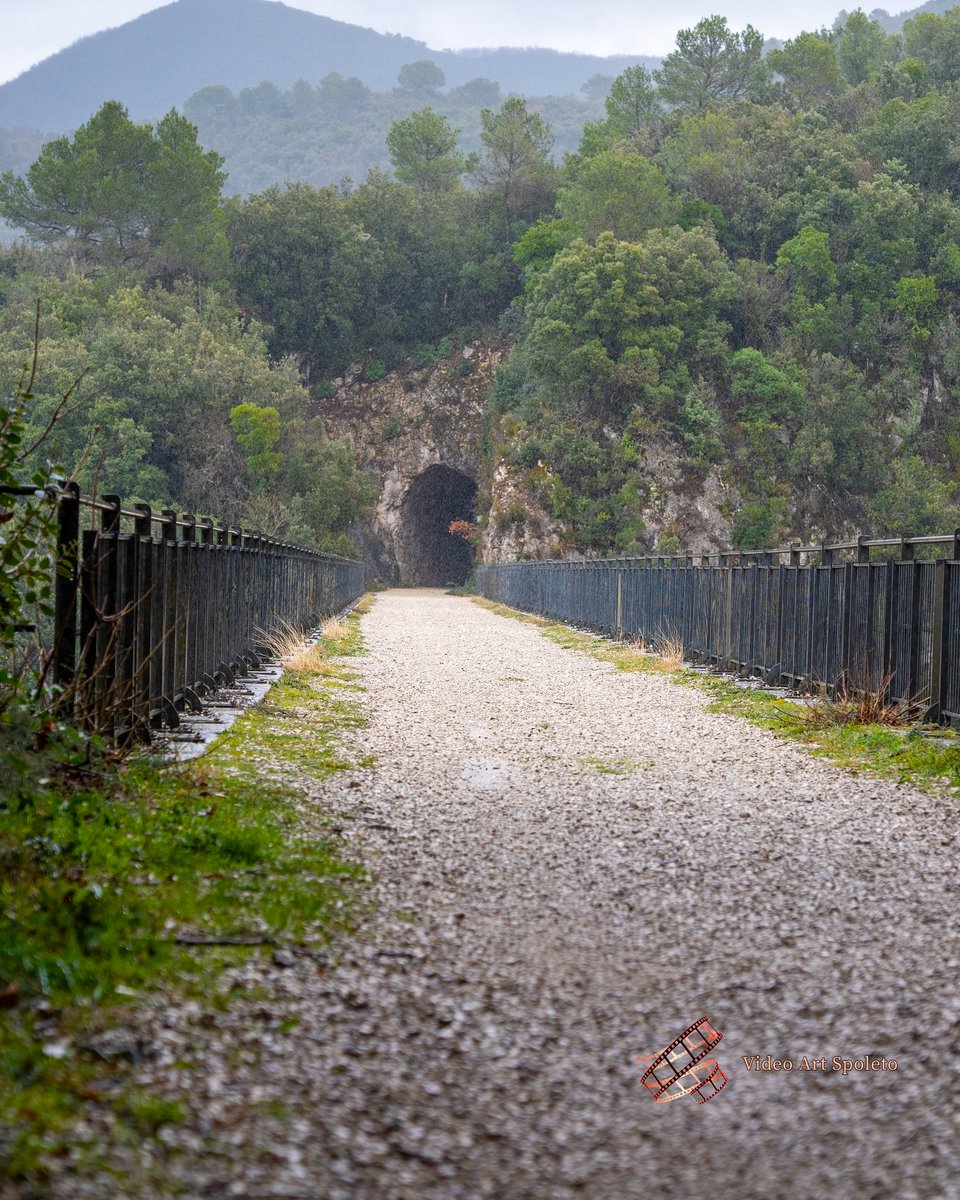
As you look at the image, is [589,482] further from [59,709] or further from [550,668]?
[59,709]

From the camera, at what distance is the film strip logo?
11.5 feet

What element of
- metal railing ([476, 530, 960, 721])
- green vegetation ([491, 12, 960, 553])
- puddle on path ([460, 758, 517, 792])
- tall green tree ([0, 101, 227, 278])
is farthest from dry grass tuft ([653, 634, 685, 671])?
tall green tree ([0, 101, 227, 278])

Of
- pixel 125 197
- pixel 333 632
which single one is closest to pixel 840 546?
pixel 333 632

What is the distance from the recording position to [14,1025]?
3.42 meters

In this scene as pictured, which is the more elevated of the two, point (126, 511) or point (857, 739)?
point (126, 511)

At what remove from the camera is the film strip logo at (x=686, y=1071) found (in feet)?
11.5

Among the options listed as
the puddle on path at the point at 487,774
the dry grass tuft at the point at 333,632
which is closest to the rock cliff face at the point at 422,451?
the dry grass tuft at the point at 333,632

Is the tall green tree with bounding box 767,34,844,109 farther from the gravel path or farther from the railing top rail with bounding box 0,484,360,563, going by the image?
the gravel path

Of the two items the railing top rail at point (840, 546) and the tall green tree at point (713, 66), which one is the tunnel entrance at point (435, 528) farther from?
the railing top rail at point (840, 546)

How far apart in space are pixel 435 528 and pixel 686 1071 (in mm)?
71813

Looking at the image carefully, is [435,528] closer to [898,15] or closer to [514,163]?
[514,163]

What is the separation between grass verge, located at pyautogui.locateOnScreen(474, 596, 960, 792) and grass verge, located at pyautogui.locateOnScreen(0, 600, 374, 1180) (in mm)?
3944

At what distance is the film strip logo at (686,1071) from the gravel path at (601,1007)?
4 centimetres

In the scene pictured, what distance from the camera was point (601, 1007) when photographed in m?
4.11
